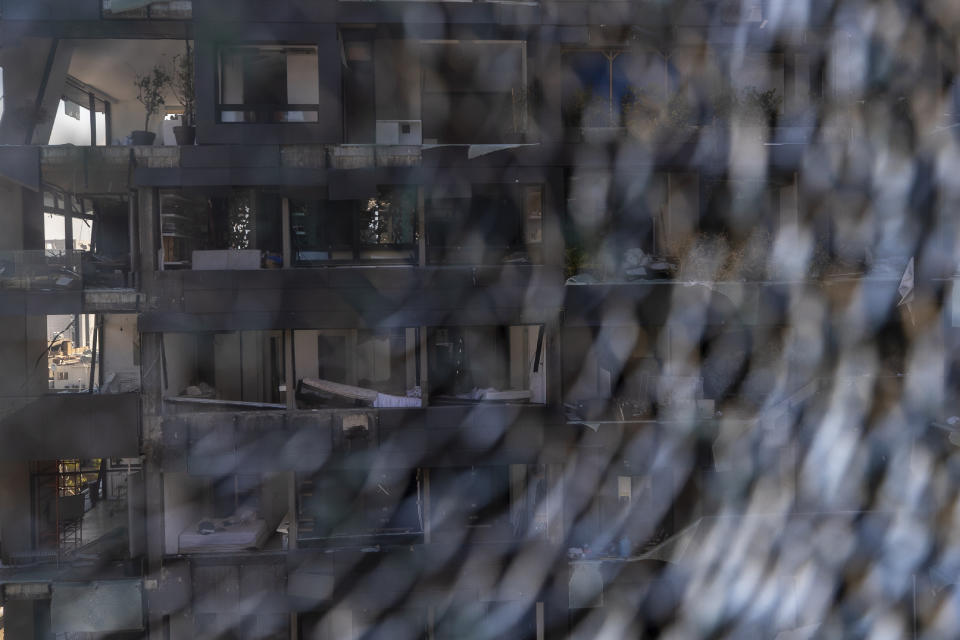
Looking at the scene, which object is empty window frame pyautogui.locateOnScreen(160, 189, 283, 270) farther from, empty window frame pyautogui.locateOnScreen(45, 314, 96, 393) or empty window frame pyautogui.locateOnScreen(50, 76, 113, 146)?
empty window frame pyautogui.locateOnScreen(50, 76, 113, 146)

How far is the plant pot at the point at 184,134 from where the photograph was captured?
37.0 ft

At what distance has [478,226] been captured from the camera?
41.0 ft

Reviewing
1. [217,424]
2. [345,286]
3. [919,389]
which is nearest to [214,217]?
[345,286]

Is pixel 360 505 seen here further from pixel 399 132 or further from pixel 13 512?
pixel 399 132

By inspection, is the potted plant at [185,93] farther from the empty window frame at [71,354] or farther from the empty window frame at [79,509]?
the empty window frame at [79,509]

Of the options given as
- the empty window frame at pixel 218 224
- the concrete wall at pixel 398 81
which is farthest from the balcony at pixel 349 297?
the concrete wall at pixel 398 81

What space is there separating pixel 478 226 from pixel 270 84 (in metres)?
5.41

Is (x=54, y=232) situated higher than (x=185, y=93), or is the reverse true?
(x=185, y=93)

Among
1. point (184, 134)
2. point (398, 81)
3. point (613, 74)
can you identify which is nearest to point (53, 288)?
point (184, 134)

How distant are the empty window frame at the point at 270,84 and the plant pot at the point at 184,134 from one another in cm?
69

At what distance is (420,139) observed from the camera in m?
12.0

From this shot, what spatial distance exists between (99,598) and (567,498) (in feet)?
31.5

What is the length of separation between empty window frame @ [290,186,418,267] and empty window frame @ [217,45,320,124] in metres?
1.93

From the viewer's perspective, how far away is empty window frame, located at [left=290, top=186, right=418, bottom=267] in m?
12.2
